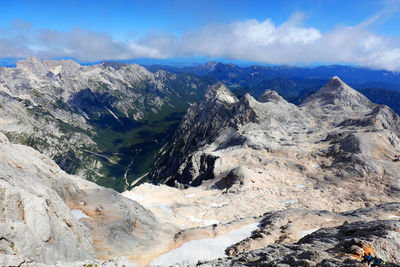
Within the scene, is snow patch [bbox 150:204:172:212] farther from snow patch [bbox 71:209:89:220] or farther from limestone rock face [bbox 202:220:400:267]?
limestone rock face [bbox 202:220:400:267]

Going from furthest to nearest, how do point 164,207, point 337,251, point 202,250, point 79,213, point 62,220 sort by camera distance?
1. point 164,207
2. point 79,213
3. point 202,250
4. point 62,220
5. point 337,251

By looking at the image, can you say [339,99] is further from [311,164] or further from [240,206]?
[240,206]

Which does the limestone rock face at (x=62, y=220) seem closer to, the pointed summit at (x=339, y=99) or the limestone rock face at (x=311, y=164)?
the limestone rock face at (x=311, y=164)

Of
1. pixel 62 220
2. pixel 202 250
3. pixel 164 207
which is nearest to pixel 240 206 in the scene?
pixel 164 207

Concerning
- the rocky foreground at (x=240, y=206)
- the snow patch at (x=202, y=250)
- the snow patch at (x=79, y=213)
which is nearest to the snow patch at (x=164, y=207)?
the rocky foreground at (x=240, y=206)

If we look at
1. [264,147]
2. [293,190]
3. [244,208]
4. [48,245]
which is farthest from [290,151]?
[48,245]

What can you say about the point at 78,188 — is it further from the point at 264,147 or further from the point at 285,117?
the point at 285,117

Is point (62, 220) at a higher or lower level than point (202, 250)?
higher
